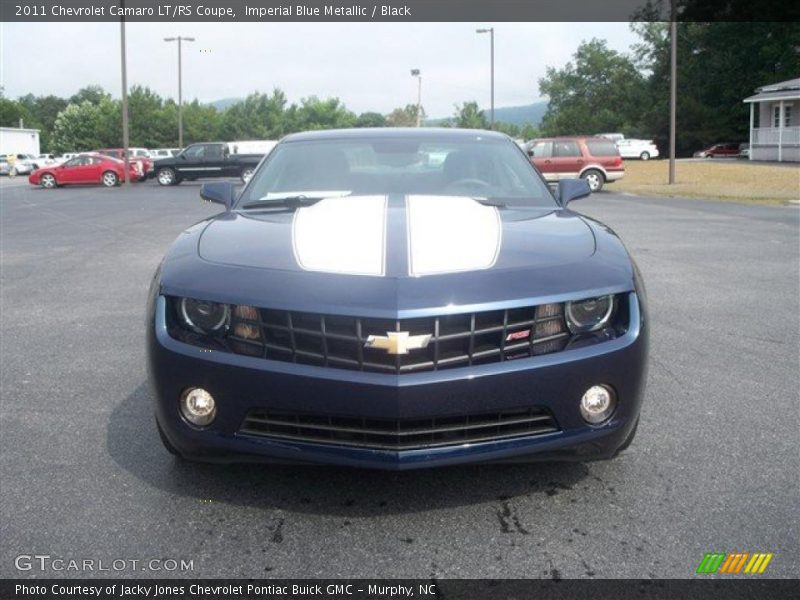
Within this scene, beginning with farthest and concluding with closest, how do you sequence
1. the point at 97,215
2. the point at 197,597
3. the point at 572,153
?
1. the point at 572,153
2. the point at 97,215
3. the point at 197,597

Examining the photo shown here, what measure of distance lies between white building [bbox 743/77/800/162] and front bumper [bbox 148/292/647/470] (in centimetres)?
4587

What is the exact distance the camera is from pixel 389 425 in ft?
9.78

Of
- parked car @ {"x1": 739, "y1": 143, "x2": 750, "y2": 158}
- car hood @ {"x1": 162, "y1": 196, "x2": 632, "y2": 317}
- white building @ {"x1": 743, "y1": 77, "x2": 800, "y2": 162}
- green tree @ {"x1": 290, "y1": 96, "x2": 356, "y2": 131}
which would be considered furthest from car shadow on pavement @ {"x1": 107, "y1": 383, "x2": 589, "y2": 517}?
green tree @ {"x1": 290, "y1": 96, "x2": 356, "y2": 131}

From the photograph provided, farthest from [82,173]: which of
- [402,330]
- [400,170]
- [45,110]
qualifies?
[45,110]

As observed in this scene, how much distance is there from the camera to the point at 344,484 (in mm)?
3447

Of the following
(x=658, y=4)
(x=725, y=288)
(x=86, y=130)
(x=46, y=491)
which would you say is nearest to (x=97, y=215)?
(x=725, y=288)

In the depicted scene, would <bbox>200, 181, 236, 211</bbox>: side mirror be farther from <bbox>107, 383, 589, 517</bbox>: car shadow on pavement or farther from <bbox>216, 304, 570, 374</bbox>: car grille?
<bbox>216, 304, 570, 374</bbox>: car grille

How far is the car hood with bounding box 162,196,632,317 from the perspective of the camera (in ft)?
9.84

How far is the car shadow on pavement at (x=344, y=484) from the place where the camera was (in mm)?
3281

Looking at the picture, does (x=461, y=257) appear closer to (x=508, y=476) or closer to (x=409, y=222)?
(x=409, y=222)

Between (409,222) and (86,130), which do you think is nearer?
(409,222)

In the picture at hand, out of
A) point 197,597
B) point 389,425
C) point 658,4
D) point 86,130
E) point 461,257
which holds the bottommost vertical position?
point 197,597

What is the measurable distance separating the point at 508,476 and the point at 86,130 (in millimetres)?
94070

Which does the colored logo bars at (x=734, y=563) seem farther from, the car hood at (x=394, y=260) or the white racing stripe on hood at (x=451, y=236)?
the white racing stripe on hood at (x=451, y=236)
